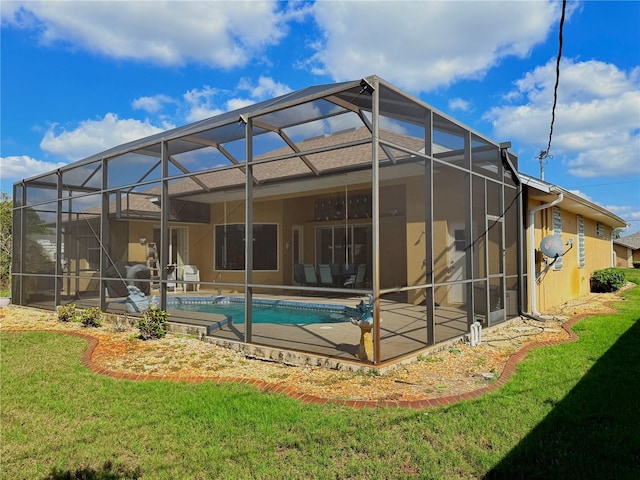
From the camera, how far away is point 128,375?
4855mm

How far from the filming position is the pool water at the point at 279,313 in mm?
9133

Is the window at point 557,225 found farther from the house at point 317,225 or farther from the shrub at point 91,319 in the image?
the shrub at point 91,319

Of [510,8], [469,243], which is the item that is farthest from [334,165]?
[510,8]

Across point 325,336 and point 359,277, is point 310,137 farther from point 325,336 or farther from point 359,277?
point 359,277

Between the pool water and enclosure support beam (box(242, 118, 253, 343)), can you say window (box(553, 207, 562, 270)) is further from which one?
enclosure support beam (box(242, 118, 253, 343))

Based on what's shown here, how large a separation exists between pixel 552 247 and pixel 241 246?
945 centimetres

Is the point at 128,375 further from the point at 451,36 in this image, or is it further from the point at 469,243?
the point at 451,36

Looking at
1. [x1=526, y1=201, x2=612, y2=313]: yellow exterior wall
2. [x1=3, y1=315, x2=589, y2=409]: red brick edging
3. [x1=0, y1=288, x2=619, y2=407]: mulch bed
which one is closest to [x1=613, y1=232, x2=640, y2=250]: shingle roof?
[x1=526, y1=201, x2=612, y2=313]: yellow exterior wall

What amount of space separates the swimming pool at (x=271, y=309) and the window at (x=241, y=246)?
199cm

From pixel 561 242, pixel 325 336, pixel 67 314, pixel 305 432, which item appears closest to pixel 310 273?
pixel 325 336

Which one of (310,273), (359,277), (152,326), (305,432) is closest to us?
(305,432)

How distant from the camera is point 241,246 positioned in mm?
14328

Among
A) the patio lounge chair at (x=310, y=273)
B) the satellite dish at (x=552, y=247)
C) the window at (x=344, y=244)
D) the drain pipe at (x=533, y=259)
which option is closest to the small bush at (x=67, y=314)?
the patio lounge chair at (x=310, y=273)

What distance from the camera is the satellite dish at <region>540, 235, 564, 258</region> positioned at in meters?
8.55
